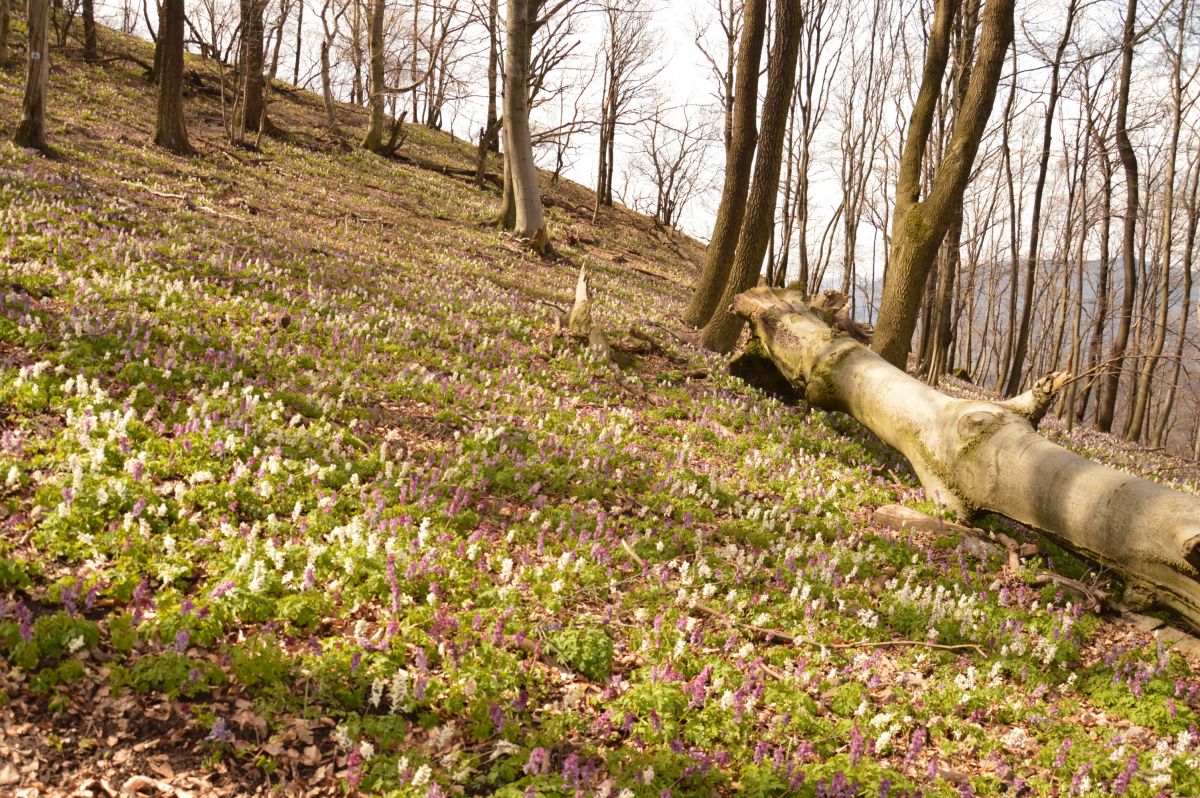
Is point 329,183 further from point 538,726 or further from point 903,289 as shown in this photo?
point 538,726

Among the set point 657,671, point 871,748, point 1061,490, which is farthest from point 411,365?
point 1061,490

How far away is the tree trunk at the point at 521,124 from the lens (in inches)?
788

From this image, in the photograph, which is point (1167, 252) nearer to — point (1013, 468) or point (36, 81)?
point (1013, 468)

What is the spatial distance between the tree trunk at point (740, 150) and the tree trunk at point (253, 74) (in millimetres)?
17377

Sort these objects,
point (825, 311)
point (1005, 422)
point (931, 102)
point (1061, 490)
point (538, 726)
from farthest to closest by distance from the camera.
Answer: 1. point (931, 102)
2. point (825, 311)
3. point (1005, 422)
4. point (1061, 490)
5. point (538, 726)

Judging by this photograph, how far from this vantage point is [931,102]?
49.9 ft

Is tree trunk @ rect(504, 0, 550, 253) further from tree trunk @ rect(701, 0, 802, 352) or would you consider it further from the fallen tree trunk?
the fallen tree trunk

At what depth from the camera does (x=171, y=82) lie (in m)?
19.0

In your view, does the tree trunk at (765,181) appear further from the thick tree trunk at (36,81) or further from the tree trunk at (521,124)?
the thick tree trunk at (36,81)

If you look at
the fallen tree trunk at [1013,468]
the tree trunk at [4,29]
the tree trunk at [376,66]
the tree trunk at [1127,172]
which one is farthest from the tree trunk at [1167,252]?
the tree trunk at [4,29]

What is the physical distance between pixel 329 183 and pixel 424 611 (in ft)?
72.6

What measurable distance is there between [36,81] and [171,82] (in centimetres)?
458

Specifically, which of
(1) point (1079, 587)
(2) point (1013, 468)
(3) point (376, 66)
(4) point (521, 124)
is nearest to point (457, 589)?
(2) point (1013, 468)

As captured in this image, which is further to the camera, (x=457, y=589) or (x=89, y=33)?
(x=89, y=33)
